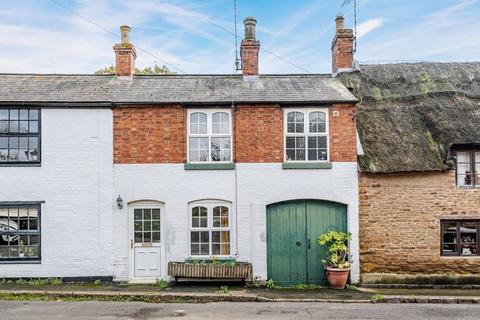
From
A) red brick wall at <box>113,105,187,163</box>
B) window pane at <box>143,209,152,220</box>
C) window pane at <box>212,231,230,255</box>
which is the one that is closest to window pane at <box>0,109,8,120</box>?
red brick wall at <box>113,105,187,163</box>

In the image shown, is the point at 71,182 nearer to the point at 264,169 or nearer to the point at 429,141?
the point at 264,169

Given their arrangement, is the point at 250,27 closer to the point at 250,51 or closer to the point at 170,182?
the point at 250,51

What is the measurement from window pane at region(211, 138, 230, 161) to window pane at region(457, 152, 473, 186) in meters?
7.23

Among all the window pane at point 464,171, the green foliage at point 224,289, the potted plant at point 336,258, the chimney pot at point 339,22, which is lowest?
the green foliage at point 224,289

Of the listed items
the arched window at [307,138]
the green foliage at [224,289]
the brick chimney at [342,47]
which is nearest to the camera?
the green foliage at [224,289]

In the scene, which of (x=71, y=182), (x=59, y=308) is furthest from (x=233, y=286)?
(x=71, y=182)

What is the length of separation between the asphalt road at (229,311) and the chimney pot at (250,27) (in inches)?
348

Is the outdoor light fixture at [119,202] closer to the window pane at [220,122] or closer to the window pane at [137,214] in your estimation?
the window pane at [137,214]

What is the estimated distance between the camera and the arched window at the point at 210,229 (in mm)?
13508

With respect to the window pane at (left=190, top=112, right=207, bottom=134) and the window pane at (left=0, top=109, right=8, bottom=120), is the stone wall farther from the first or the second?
the window pane at (left=0, top=109, right=8, bottom=120)

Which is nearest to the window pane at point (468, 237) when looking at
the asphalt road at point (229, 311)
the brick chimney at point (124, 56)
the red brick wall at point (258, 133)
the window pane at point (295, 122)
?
the asphalt road at point (229, 311)

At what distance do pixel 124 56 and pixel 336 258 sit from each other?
9.60 meters

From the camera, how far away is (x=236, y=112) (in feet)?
45.1

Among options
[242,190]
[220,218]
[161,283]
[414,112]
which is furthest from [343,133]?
[161,283]
